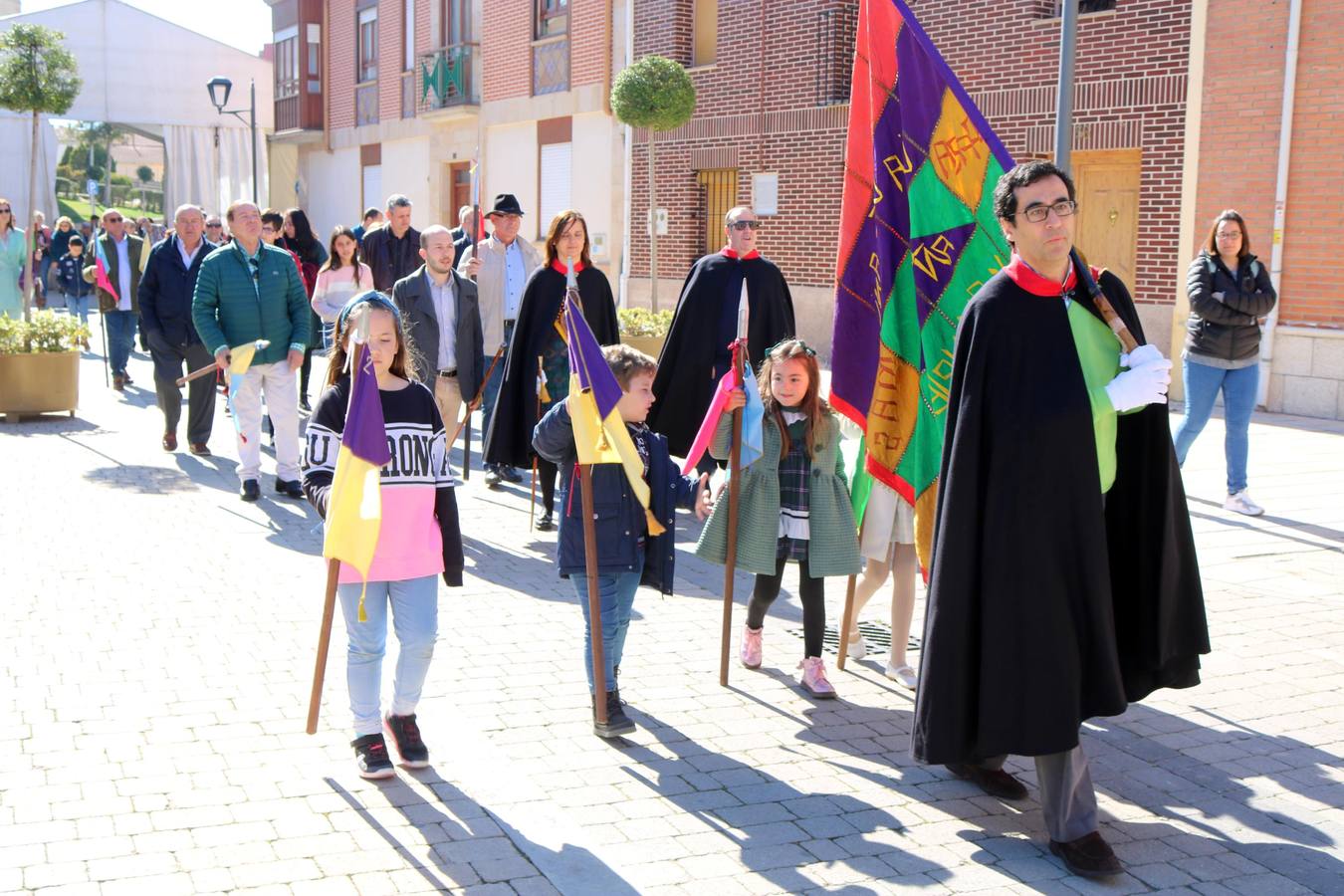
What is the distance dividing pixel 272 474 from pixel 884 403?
21.2 feet

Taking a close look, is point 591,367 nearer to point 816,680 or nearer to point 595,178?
point 816,680

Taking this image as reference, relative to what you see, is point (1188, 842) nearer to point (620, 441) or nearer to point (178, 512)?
point (620, 441)

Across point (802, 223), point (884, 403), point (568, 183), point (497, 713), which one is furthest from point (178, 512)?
point (568, 183)

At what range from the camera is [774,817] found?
4.51 m

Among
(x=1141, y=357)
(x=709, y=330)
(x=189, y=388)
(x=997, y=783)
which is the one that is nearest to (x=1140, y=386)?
(x=1141, y=357)

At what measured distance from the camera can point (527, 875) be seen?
403 centimetres

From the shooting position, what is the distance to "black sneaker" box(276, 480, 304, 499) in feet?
32.5

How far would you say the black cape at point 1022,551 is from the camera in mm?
4113

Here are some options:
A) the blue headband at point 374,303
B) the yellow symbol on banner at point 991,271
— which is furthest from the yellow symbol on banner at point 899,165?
the blue headband at point 374,303

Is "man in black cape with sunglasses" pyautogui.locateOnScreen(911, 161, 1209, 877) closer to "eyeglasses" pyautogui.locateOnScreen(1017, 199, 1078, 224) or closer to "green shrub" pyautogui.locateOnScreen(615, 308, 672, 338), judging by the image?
"eyeglasses" pyautogui.locateOnScreen(1017, 199, 1078, 224)

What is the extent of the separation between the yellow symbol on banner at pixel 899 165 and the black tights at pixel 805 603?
1547 millimetres

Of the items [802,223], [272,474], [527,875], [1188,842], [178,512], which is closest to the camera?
[527,875]

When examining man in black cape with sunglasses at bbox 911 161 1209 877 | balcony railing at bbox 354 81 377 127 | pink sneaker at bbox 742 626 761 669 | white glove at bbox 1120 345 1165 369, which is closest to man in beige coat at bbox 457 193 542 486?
pink sneaker at bbox 742 626 761 669

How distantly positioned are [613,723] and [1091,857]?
1.79 meters
